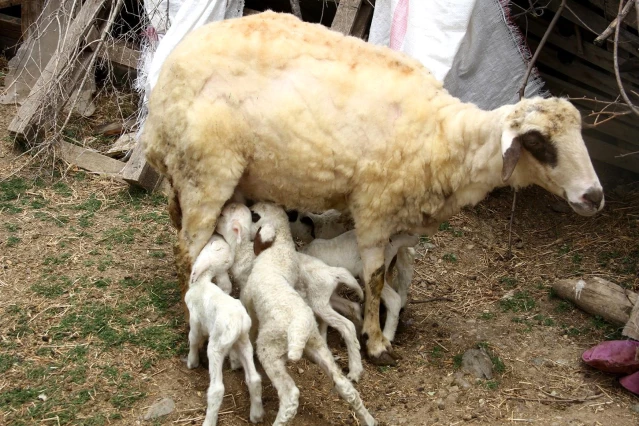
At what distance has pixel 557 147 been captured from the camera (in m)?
3.86

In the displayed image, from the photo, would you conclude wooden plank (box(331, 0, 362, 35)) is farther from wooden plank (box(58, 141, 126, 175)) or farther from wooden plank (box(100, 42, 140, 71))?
wooden plank (box(58, 141, 126, 175))

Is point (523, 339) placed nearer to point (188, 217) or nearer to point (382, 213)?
point (382, 213)

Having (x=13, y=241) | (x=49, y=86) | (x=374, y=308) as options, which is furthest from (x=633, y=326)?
(x=49, y=86)

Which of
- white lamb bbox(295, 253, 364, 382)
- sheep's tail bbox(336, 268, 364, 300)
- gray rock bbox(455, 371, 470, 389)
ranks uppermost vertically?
sheep's tail bbox(336, 268, 364, 300)

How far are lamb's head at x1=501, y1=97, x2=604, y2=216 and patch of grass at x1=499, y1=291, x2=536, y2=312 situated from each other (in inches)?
59.2

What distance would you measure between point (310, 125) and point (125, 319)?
1705 millimetres

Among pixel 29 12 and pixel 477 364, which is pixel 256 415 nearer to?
pixel 477 364

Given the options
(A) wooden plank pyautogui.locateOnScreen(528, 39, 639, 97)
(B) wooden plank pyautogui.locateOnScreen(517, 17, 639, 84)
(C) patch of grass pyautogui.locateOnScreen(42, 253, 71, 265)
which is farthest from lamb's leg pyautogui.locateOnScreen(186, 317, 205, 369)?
(A) wooden plank pyautogui.locateOnScreen(528, 39, 639, 97)

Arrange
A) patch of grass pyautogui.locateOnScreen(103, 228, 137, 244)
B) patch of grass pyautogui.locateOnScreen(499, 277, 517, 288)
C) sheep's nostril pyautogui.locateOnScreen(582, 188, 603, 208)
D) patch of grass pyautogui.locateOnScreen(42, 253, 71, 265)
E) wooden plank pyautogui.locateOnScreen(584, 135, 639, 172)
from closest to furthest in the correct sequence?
sheep's nostril pyautogui.locateOnScreen(582, 188, 603, 208) → patch of grass pyautogui.locateOnScreen(42, 253, 71, 265) → patch of grass pyautogui.locateOnScreen(103, 228, 137, 244) → patch of grass pyautogui.locateOnScreen(499, 277, 517, 288) → wooden plank pyautogui.locateOnScreen(584, 135, 639, 172)

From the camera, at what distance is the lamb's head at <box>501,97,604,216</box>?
3844 mm

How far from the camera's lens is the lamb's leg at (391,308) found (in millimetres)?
4652

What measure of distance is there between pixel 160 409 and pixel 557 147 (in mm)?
2554

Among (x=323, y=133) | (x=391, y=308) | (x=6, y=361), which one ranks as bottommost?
(x=6, y=361)

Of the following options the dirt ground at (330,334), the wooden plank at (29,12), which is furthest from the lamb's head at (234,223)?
the wooden plank at (29,12)
